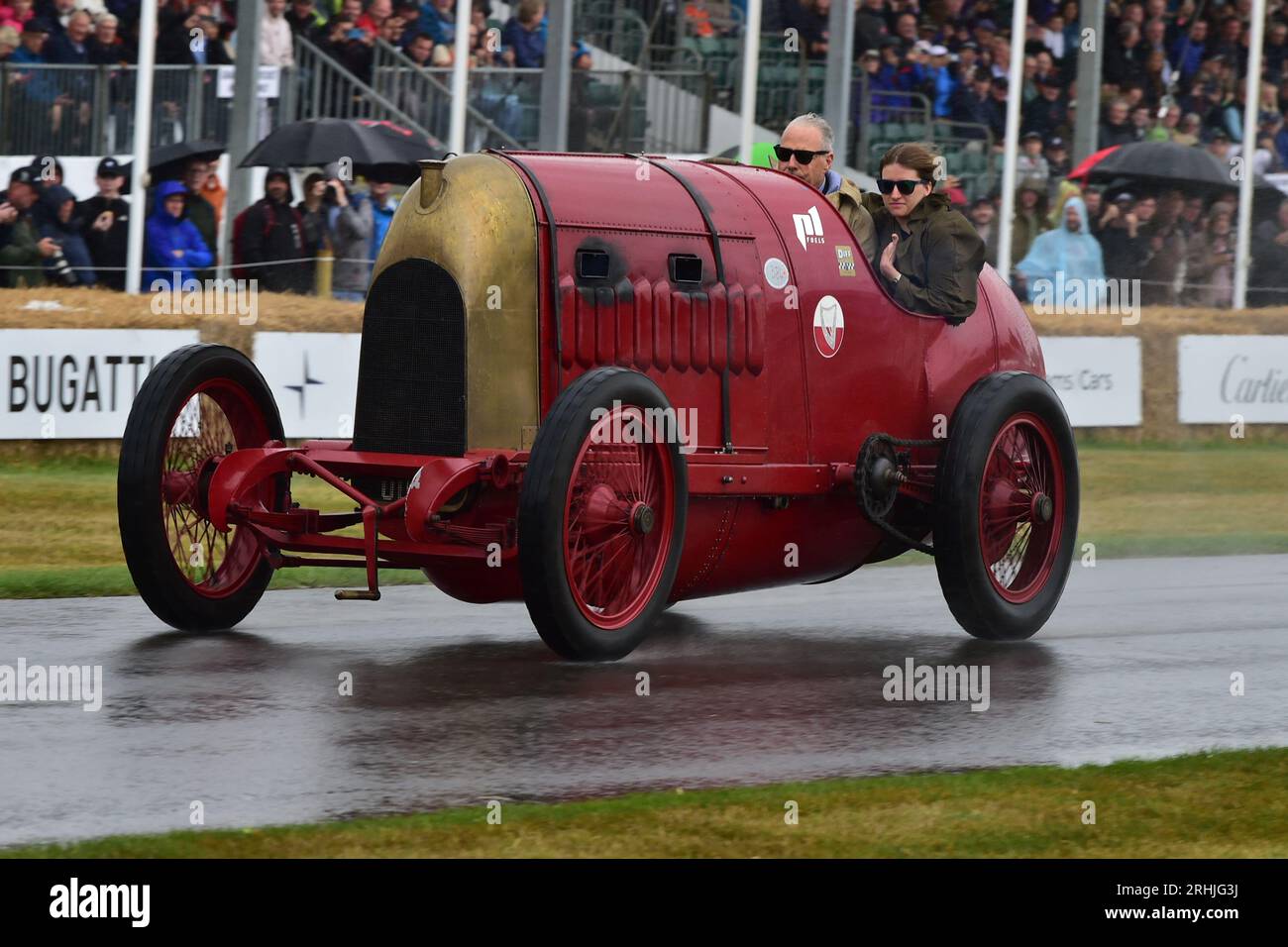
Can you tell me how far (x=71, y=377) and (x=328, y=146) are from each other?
3147 millimetres

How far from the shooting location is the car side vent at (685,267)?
8.24 m

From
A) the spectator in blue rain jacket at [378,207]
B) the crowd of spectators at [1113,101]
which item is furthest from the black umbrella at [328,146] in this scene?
the crowd of spectators at [1113,101]

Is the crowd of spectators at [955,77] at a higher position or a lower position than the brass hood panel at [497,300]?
higher

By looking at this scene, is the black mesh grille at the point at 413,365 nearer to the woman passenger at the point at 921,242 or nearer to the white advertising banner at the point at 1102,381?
the woman passenger at the point at 921,242

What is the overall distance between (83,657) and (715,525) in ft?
7.62

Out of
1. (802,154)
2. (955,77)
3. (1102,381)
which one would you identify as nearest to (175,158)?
(802,154)

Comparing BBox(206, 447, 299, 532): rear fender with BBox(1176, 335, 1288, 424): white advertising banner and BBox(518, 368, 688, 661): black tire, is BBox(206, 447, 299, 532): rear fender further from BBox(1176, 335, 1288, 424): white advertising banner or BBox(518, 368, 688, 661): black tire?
BBox(1176, 335, 1288, 424): white advertising banner

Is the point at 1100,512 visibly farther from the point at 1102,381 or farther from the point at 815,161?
the point at 815,161

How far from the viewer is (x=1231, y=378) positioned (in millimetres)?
20312

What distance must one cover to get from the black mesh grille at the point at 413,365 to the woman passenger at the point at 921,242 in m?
1.96

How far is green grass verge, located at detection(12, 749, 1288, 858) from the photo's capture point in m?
5.35

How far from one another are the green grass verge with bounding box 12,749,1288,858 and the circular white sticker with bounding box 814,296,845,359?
8.20 feet

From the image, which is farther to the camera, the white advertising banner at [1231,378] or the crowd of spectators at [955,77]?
the white advertising banner at [1231,378]
